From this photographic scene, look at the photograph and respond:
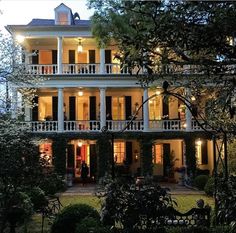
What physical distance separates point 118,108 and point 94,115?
1.60 m

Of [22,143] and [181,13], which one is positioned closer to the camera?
[181,13]

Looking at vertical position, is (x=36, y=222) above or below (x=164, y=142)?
below

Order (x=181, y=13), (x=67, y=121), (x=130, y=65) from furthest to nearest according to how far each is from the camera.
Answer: (x=67, y=121)
(x=130, y=65)
(x=181, y=13)

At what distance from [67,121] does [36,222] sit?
1469cm

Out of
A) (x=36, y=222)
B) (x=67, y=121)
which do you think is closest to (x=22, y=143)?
(x=36, y=222)

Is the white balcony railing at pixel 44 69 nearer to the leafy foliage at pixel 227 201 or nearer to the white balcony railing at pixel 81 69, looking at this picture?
the white balcony railing at pixel 81 69

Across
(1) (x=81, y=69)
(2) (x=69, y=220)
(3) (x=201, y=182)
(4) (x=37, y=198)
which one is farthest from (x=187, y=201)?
(1) (x=81, y=69)

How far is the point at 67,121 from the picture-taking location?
1113 inches

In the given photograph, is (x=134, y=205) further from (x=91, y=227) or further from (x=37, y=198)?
(x=37, y=198)

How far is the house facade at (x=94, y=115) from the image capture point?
27.6 metres

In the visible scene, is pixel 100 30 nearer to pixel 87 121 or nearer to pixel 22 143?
pixel 22 143

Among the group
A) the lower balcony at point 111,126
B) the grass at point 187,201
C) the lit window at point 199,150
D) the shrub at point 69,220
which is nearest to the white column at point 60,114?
the lower balcony at point 111,126

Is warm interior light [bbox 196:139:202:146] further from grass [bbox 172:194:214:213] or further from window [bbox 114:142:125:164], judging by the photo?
grass [bbox 172:194:214:213]


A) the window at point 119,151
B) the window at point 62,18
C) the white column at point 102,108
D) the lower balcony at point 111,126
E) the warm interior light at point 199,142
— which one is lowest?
the window at point 119,151
